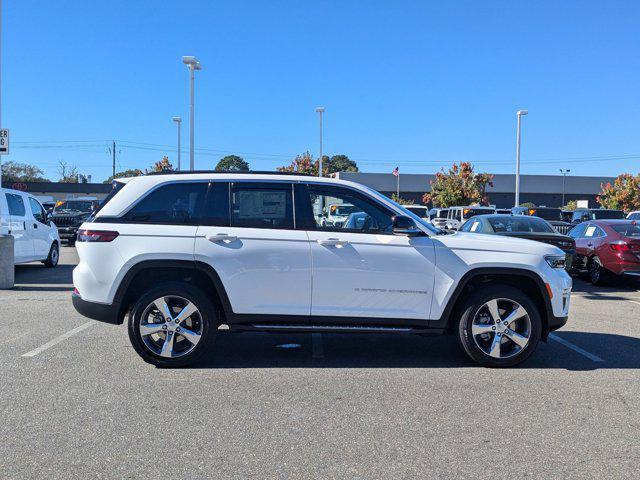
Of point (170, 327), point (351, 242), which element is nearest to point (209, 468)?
point (170, 327)

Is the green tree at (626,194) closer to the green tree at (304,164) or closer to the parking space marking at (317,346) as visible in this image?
the green tree at (304,164)

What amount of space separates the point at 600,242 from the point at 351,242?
909cm

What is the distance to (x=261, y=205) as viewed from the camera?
5.64 metres

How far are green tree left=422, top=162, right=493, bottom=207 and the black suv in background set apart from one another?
1212 inches

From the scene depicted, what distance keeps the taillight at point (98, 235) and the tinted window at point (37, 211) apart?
29.6 feet

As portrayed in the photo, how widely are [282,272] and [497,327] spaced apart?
86.5 inches

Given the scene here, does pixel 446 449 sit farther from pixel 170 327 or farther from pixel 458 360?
pixel 170 327

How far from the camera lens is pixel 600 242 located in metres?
12.4

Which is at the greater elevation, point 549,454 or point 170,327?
point 170,327

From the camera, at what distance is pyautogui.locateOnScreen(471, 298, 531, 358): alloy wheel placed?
18.3ft

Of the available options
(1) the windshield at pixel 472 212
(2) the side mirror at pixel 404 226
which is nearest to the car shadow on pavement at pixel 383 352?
(2) the side mirror at pixel 404 226

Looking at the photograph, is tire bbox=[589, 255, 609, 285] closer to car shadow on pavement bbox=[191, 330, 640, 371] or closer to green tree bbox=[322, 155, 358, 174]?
car shadow on pavement bbox=[191, 330, 640, 371]

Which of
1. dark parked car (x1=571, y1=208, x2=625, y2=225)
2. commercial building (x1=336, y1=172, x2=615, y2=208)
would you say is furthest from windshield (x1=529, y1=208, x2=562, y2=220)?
commercial building (x1=336, y1=172, x2=615, y2=208)

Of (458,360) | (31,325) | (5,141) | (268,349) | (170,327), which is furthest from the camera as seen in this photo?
(5,141)
